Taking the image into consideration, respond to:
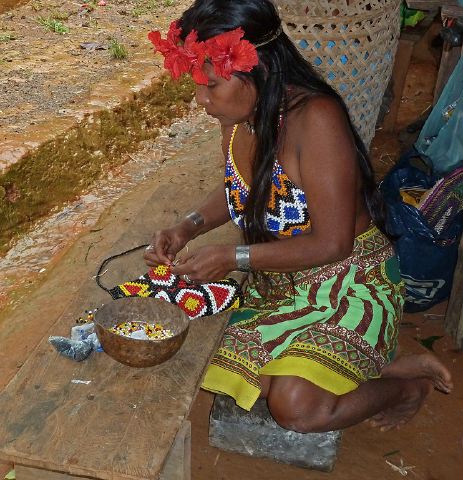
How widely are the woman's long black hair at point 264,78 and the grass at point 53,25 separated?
389 cm

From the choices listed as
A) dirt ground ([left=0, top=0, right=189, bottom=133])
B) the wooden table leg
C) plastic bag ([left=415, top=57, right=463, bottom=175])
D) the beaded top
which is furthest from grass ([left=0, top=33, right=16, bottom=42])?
the wooden table leg

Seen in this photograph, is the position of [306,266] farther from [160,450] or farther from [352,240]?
[160,450]

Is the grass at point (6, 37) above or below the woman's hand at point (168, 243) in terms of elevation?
below

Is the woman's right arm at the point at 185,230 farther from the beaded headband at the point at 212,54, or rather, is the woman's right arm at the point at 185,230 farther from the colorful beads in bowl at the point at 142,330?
the beaded headband at the point at 212,54

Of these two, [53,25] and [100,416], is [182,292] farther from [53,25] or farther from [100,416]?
[53,25]

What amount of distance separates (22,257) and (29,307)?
500mm

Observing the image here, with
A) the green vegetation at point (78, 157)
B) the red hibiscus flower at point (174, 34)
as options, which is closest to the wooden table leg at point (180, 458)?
the red hibiscus flower at point (174, 34)

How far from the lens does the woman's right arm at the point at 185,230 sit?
2.62 metres

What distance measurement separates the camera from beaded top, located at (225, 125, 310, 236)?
2469 mm

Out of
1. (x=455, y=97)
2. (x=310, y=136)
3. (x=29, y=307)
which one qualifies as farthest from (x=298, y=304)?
(x=455, y=97)

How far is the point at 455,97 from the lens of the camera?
4.04m

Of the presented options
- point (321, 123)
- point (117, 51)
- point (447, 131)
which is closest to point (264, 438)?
point (321, 123)

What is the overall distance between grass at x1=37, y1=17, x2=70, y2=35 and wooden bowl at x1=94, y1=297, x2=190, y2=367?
4042 mm

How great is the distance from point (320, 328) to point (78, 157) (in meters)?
2.51
